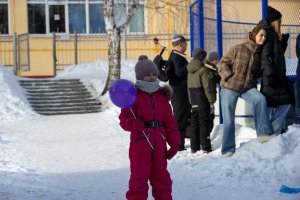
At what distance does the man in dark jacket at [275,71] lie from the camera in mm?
8617

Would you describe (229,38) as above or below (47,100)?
above

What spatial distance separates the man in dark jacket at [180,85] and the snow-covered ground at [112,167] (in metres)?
0.55

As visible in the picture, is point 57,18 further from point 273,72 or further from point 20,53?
point 273,72

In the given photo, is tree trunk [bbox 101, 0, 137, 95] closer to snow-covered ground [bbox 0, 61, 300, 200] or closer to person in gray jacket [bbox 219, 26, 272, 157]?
snow-covered ground [bbox 0, 61, 300, 200]

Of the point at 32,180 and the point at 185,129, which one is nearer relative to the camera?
the point at 32,180

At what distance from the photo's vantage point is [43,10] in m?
24.8

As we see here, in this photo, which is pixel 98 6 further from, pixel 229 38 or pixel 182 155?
pixel 182 155

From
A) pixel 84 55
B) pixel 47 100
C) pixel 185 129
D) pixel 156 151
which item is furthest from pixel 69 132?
pixel 84 55

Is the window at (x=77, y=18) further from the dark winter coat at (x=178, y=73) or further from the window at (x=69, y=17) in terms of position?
the dark winter coat at (x=178, y=73)

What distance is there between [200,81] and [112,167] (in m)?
1.80

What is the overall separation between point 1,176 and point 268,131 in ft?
11.2

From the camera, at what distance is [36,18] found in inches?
976

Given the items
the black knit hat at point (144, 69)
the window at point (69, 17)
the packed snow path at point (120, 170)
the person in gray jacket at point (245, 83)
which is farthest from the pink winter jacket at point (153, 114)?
the window at point (69, 17)

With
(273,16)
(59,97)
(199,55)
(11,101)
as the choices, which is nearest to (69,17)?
(59,97)
